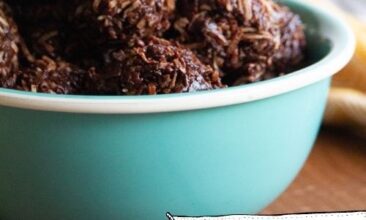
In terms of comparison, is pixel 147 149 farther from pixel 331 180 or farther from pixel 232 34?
pixel 331 180

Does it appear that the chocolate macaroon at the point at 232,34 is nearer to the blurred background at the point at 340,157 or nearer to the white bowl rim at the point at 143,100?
the white bowl rim at the point at 143,100

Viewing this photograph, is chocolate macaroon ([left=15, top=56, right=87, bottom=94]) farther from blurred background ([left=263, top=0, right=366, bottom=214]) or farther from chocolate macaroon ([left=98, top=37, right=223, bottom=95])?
blurred background ([left=263, top=0, right=366, bottom=214])

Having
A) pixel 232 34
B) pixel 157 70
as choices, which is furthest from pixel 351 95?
pixel 157 70

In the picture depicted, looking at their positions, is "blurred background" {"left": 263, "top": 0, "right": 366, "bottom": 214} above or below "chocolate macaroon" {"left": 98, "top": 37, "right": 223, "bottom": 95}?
below

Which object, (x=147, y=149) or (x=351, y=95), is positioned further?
(x=351, y=95)

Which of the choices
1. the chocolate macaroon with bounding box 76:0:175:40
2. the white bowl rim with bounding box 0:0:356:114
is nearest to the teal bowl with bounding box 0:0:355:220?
the white bowl rim with bounding box 0:0:356:114

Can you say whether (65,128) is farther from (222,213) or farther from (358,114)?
(358,114)

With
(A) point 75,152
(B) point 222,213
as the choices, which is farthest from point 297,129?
(A) point 75,152
